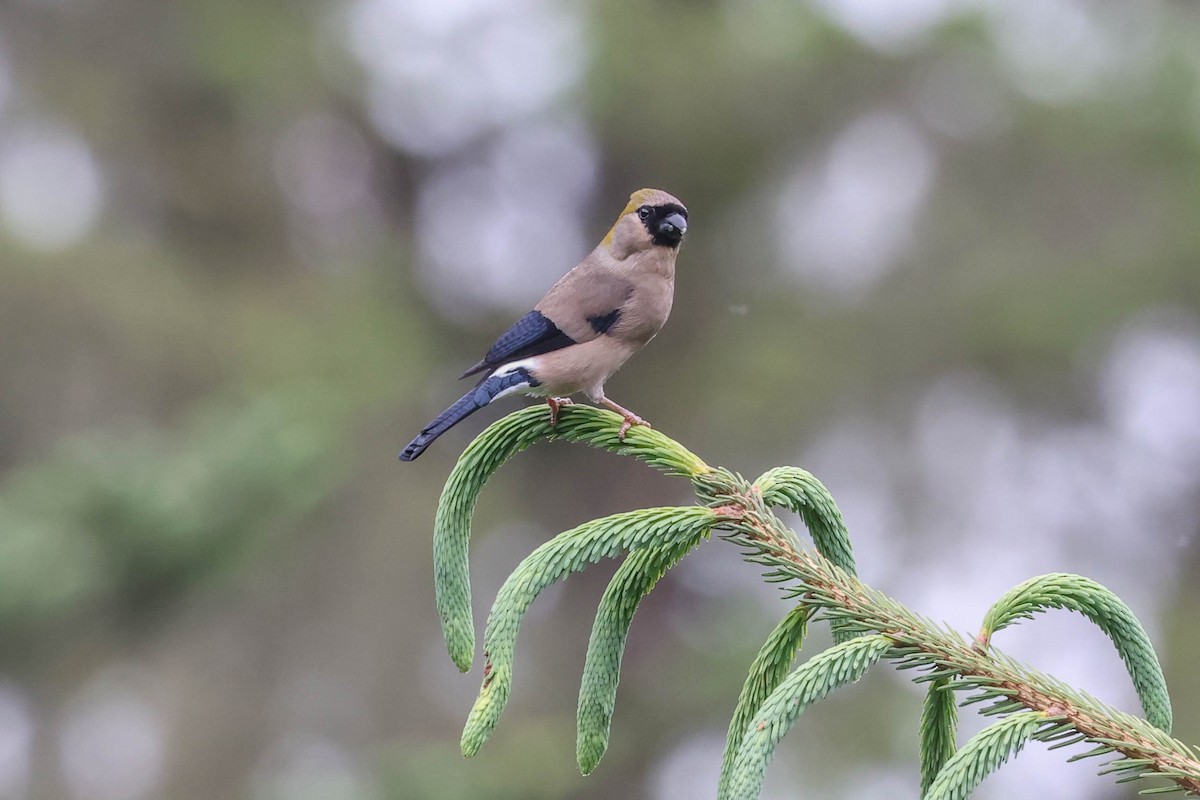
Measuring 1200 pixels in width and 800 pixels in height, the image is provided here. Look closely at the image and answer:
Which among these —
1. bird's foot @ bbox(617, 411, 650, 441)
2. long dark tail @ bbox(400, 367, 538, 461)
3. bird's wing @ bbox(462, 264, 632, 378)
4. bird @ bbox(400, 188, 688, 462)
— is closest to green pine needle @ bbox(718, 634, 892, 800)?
bird's foot @ bbox(617, 411, 650, 441)

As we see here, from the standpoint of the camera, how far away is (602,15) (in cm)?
1538

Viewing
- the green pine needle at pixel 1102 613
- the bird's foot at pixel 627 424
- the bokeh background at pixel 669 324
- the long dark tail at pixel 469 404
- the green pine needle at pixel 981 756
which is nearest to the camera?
the green pine needle at pixel 981 756

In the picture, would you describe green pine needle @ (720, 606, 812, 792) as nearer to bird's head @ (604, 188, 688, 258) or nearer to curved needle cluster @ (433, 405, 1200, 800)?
curved needle cluster @ (433, 405, 1200, 800)

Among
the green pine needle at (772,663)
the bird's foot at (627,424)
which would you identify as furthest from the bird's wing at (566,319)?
the green pine needle at (772,663)

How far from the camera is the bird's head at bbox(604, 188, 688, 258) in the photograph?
15.6ft

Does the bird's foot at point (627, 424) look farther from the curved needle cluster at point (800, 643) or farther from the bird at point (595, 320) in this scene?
the bird at point (595, 320)

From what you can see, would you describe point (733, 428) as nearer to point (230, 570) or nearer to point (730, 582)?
point (730, 582)

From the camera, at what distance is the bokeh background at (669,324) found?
1417 cm

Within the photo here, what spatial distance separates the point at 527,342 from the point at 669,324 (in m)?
12.8

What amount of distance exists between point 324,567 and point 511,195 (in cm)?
571

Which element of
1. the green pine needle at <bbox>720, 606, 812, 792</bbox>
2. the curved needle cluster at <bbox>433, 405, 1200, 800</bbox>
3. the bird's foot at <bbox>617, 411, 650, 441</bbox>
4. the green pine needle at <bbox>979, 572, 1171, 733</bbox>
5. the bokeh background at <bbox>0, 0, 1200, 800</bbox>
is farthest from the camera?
the bokeh background at <bbox>0, 0, 1200, 800</bbox>

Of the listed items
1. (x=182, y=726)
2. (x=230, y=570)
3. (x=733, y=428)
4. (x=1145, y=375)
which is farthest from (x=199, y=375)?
(x=1145, y=375)

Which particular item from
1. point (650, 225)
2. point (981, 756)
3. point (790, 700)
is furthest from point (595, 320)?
point (981, 756)

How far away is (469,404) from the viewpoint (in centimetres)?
382
